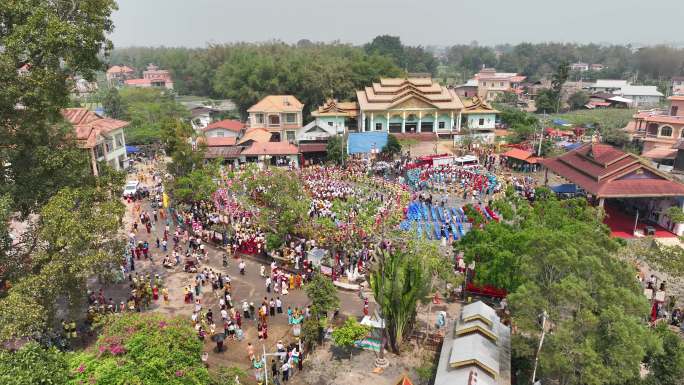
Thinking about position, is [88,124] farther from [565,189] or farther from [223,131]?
[565,189]

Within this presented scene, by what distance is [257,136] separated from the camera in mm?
44500

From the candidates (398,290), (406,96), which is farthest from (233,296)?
(406,96)

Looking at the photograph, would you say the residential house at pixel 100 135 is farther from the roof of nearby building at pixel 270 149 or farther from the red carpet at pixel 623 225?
the red carpet at pixel 623 225

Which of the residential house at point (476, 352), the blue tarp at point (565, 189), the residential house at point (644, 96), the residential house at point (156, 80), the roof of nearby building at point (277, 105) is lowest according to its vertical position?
the blue tarp at point (565, 189)

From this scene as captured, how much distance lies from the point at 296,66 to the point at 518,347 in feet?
163

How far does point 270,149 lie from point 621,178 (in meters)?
26.5

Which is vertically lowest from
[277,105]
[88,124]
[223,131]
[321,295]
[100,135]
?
[321,295]

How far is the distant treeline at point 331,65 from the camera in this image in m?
56.8

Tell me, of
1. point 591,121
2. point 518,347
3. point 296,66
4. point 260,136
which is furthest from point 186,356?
point 591,121

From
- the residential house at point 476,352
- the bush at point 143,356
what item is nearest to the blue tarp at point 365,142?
the residential house at point 476,352

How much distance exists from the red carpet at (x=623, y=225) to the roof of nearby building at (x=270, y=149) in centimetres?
2404

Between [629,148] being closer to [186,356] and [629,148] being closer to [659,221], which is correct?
[659,221]

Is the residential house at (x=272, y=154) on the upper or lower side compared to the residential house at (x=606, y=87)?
lower

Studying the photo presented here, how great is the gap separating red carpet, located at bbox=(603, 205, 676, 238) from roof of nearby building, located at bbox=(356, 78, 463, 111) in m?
22.4
